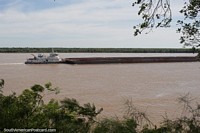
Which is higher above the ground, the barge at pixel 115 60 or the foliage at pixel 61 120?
the foliage at pixel 61 120

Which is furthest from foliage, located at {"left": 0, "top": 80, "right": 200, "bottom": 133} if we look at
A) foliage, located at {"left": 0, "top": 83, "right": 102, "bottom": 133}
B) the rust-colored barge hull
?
the rust-colored barge hull

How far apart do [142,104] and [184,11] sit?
10.1 m

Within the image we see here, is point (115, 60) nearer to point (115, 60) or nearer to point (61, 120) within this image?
Answer: point (115, 60)

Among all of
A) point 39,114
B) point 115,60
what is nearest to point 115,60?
point 115,60

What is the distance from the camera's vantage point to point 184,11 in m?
4.11

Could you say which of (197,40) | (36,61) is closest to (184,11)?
(197,40)

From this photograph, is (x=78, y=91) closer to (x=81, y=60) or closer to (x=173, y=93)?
(x=173, y=93)

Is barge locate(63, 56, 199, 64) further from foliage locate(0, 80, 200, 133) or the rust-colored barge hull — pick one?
foliage locate(0, 80, 200, 133)

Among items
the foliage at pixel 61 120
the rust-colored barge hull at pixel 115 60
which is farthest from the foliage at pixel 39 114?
the rust-colored barge hull at pixel 115 60

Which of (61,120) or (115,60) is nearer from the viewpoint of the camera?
(61,120)

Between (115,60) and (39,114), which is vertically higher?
(39,114)

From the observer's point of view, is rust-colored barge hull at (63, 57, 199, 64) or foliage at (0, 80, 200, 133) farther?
rust-colored barge hull at (63, 57, 199, 64)

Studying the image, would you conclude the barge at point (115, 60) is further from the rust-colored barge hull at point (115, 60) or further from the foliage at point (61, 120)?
the foliage at point (61, 120)

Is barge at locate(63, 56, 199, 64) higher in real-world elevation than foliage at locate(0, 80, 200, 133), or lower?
lower
